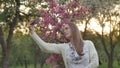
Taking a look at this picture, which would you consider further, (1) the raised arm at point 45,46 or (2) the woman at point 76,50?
(1) the raised arm at point 45,46

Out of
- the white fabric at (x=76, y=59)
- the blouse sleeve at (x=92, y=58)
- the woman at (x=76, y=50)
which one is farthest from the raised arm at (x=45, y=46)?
the blouse sleeve at (x=92, y=58)

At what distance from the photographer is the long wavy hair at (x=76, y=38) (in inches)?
149

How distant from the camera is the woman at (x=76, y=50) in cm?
383

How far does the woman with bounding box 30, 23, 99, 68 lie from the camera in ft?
12.6

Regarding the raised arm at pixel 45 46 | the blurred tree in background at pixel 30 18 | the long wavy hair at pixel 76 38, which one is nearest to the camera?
the long wavy hair at pixel 76 38

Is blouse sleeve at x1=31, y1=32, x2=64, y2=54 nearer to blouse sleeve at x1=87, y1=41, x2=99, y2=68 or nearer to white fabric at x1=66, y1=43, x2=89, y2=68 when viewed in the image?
white fabric at x1=66, y1=43, x2=89, y2=68

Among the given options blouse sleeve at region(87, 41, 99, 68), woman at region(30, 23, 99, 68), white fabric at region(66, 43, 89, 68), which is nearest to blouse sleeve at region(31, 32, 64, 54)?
woman at region(30, 23, 99, 68)

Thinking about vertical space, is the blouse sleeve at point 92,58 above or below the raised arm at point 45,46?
below

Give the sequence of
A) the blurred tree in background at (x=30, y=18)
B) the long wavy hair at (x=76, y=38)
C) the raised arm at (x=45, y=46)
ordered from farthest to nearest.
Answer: the blurred tree in background at (x=30, y=18), the raised arm at (x=45, y=46), the long wavy hair at (x=76, y=38)

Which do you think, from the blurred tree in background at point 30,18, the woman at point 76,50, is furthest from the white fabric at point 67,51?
the blurred tree in background at point 30,18

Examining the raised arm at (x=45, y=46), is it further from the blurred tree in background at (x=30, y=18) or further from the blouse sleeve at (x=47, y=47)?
the blurred tree in background at (x=30, y=18)

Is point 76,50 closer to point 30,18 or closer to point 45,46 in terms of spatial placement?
point 45,46

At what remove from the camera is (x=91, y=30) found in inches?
1746

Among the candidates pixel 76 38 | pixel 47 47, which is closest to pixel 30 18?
pixel 47 47
